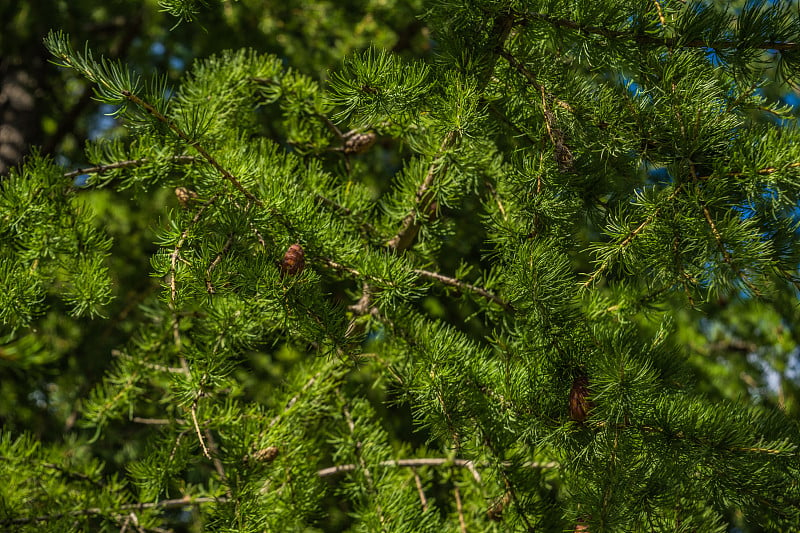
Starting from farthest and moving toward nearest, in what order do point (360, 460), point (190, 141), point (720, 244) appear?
point (360, 460), point (190, 141), point (720, 244)

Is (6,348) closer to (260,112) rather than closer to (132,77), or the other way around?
(132,77)

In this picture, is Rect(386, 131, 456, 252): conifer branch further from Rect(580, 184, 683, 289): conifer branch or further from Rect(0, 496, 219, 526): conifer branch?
→ Rect(0, 496, 219, 526): conifer branch

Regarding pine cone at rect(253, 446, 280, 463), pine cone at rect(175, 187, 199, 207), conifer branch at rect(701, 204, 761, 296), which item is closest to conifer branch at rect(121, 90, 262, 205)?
pine cone at rect(175, 187, 199, 207)

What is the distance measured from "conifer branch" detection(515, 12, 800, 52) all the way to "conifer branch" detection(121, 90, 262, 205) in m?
0.37

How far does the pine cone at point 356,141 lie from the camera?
104 cm

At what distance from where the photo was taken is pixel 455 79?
68cm

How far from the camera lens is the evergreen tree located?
62 centimetres

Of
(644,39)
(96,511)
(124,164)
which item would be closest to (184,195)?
(124,164)

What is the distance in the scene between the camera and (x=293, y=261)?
2.30 feet

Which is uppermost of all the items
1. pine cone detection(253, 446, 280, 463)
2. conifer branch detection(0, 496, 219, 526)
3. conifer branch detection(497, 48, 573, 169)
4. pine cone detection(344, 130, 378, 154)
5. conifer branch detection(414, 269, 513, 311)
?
conifer branch detection(497, 48, 573, 169)

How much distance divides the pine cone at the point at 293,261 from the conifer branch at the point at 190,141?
7 centimetres

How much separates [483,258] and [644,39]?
294 millimetres

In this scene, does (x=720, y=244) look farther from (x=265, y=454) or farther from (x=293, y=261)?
(x=265, y=454)

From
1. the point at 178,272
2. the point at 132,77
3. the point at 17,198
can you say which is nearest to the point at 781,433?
the point at 178,272
